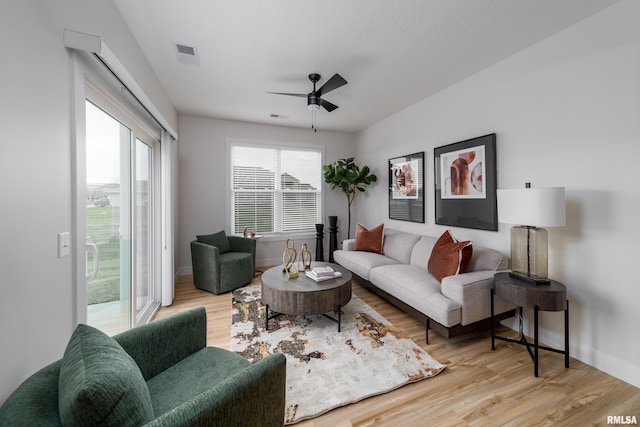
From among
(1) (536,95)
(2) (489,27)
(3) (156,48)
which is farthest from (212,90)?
(1) (536,95)

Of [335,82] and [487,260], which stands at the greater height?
[335,82]

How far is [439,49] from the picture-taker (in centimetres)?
243

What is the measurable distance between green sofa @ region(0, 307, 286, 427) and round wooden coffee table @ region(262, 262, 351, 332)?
0.97 m

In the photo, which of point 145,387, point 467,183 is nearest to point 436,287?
point 467,183

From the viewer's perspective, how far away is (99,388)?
0.70 metres

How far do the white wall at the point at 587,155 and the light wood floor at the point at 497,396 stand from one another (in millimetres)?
282

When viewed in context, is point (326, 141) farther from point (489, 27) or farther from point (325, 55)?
point (489, 27)

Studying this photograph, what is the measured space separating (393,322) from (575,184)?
2.03 meters

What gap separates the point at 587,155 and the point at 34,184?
3.48 m

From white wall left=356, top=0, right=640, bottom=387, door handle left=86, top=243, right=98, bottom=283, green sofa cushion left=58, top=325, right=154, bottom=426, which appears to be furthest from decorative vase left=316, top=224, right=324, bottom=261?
green sofa cushion left=58, top=325, right=154, bottom=426

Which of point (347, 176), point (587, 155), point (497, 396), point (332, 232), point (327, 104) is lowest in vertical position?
point (497, 396)

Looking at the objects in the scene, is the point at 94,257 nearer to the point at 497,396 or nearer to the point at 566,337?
the point at 497,396

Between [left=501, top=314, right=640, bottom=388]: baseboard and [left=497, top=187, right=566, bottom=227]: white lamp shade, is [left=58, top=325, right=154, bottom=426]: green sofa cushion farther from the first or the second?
[left=501, top=314, right=640, bottom=388]: baseboard

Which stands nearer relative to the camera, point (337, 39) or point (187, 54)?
point (337, 39)
